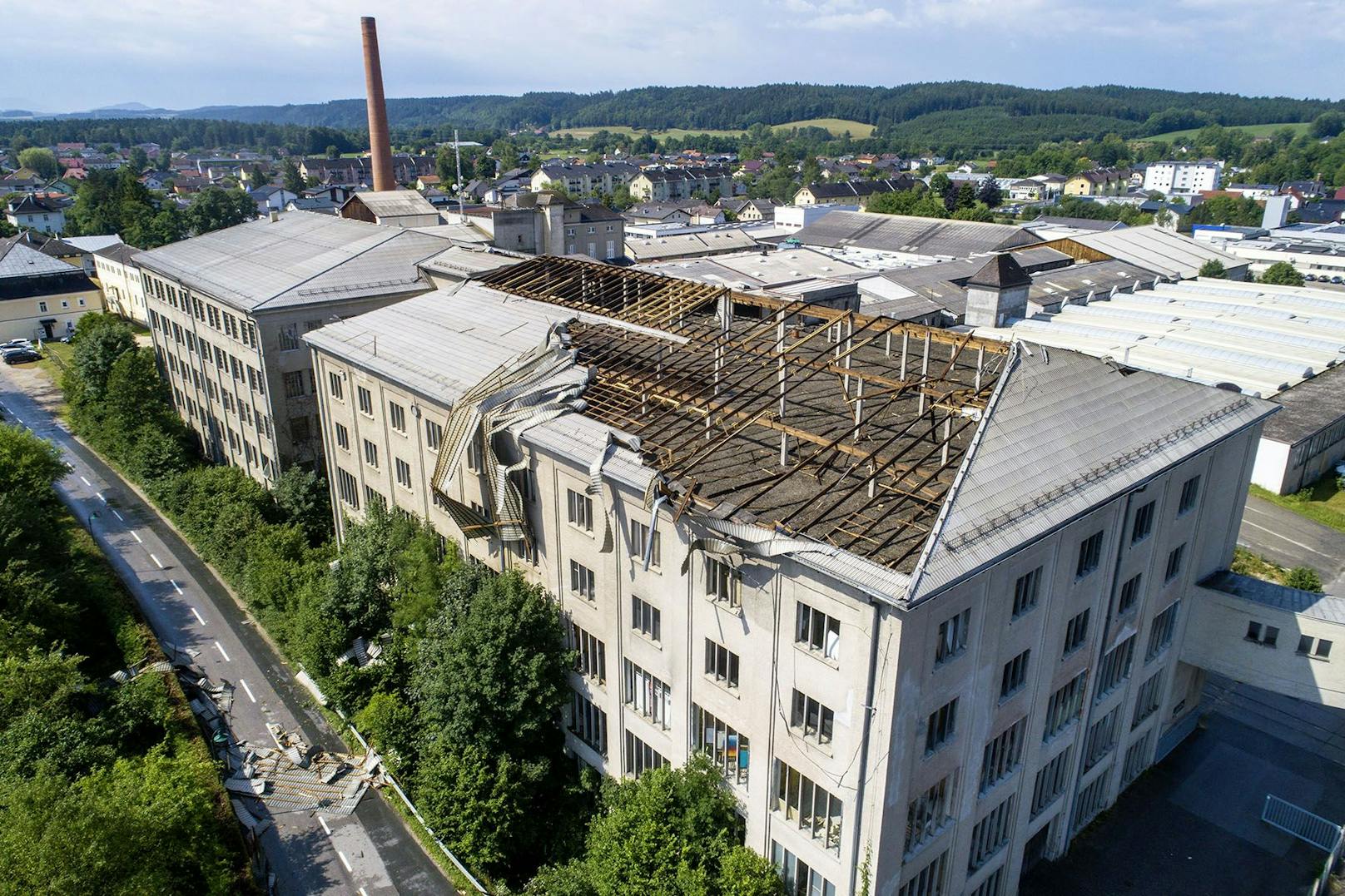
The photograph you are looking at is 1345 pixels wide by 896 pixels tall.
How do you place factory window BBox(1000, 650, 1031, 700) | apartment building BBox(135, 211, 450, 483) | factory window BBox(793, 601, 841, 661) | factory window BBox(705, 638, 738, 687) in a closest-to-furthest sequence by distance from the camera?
factory window BBox(793, 601, 841, 661) < factory window BBox(1000, 650, 1031, 700) < factory window BBox(705, 638, 738, 687) < apartment building BBox(135, 211, 450, 483)

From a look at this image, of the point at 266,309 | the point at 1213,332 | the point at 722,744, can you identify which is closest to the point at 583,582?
the point at 722,744

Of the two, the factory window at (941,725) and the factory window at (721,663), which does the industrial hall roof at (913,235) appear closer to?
the factory window at (721,663)

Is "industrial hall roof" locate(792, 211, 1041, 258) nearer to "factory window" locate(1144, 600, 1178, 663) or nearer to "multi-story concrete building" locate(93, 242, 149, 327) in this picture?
"factory window" locate(1144, 600, 1178, 663)

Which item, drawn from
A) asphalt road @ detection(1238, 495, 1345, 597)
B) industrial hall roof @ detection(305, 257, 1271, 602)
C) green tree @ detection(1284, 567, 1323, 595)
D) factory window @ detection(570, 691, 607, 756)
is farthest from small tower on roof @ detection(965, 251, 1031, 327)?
factory window @ detection(570, 691, 607, 756)

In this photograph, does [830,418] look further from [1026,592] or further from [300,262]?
[300,262]

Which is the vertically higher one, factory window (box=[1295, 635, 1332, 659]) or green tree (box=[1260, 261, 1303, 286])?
green tree (box=[1260, 261, 1303, 286])

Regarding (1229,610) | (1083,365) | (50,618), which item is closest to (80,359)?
(50,618)
